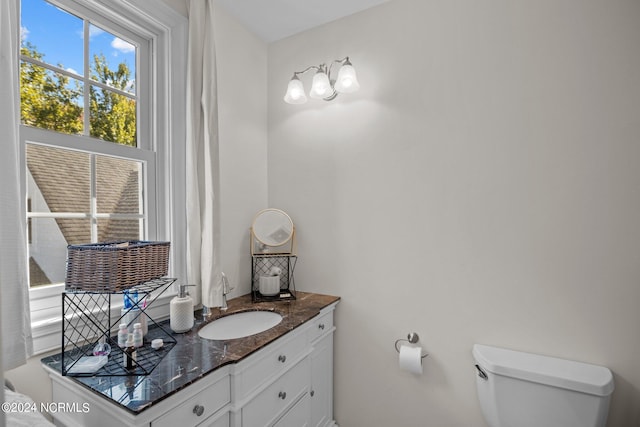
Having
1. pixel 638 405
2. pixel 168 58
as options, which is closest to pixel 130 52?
pixel 168 58

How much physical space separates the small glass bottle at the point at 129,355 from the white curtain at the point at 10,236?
266mm

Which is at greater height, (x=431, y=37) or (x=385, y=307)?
(x=431, y=37)

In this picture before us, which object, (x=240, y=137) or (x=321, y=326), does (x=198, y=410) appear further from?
(x=240, y=137)

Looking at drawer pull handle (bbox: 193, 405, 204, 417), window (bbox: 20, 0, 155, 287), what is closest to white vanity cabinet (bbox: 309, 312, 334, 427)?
drawer pull handle (bbox: 193, 405, 204, 417)

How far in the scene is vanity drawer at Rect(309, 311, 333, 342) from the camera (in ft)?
5.17

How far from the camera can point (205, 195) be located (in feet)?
5.09

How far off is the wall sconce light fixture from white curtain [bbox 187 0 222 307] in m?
0.46

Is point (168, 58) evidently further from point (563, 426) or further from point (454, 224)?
point (563, 426)

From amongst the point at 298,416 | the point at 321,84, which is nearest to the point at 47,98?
the point at 321,84

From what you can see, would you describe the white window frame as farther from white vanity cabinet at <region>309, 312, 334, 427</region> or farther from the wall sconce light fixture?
white vanity cabinet at <region>309, 312, 334, 427</region>

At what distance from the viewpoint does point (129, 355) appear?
0.99m

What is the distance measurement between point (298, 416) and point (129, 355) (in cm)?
85

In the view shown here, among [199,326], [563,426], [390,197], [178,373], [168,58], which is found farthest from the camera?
[390,197]

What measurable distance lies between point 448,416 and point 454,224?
96 cm
